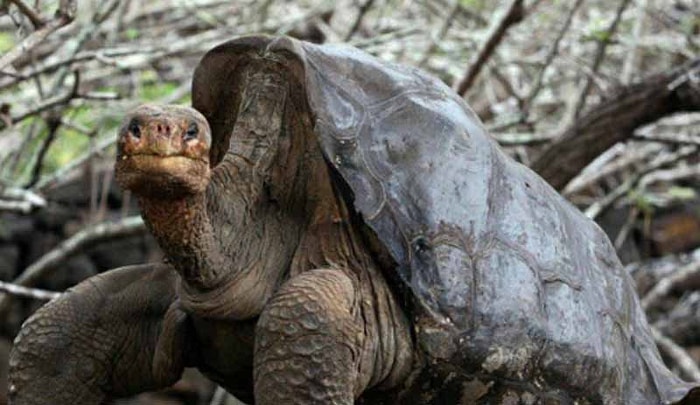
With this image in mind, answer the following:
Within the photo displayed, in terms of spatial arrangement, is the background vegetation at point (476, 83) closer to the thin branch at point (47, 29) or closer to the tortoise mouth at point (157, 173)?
the thin branch at point (47, 29)

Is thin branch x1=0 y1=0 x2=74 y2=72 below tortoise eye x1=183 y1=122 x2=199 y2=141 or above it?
below

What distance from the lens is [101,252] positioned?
8688 millimetres

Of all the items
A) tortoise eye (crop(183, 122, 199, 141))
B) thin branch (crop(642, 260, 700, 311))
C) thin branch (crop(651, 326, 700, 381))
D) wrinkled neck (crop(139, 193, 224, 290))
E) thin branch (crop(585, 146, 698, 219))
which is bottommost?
thin branch (crop(642, 260, 700, 311))

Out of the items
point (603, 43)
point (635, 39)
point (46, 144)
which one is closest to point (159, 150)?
point (46, 144)

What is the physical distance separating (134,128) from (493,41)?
258cm

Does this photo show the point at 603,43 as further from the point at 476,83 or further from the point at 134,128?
the point at 134,128

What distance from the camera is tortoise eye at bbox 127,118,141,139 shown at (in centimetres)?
217

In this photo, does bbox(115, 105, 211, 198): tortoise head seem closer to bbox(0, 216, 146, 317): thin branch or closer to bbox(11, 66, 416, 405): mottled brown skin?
bbox(11, 66, 416, 405): mottled brown skin

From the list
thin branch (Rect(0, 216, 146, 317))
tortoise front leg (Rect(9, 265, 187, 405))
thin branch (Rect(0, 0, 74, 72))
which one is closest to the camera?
tortoise front leg (Rect(9, 265, 187, 405))

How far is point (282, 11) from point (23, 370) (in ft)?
13.9

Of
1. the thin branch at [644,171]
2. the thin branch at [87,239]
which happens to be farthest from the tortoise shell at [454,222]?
the thin branch at [644,171]

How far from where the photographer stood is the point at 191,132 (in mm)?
2215

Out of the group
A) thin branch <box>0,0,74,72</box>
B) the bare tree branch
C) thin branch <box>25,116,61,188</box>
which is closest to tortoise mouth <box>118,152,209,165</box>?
thin branch <box>0,0,74,72</box>

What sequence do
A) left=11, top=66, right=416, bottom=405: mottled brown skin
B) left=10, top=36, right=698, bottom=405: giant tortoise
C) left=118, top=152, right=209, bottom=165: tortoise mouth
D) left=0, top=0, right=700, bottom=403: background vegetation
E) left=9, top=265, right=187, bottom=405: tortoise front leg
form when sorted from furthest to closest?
left=0, top=0, right=700, bottom=403: background vegetation, left=9, top=265, right=187, bottom=405: tortoise front leg, left=10, top=36, right=698, bottom=405: giant tortoise, left=11, top=66, right=416, bottom=405: mottled brown skin, left=118, top=152, right=209, bottom=165: tortoise mouth
